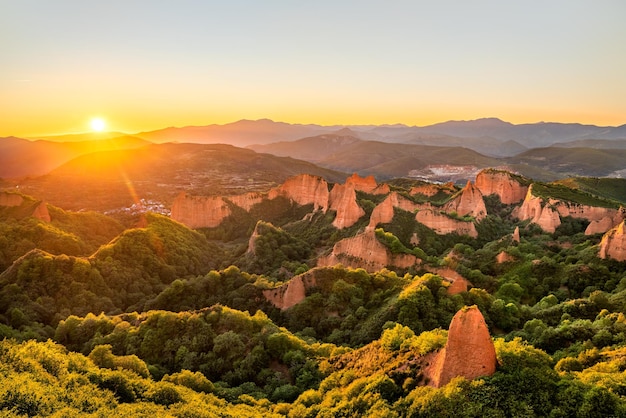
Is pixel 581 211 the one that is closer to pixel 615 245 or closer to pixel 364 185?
pixel 615 245

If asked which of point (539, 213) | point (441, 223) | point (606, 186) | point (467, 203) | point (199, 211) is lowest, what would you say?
point (199, 211)

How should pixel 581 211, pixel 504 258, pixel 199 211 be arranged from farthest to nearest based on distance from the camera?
pixel 199 211 < pixel 581 211 < pixel 504 258

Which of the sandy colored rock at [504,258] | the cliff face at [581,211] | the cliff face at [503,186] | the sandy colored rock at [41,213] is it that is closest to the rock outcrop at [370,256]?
the sandy colored rock at [504,258]

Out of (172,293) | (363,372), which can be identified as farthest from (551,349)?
(172,293)

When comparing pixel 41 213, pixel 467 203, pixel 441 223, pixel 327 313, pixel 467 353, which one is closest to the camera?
pixel 467 353

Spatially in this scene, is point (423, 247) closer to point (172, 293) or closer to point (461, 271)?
point (461, 271)

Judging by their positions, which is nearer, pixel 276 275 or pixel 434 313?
pixel 434 313

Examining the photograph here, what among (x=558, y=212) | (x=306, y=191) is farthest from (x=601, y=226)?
(x=306, y=191)
